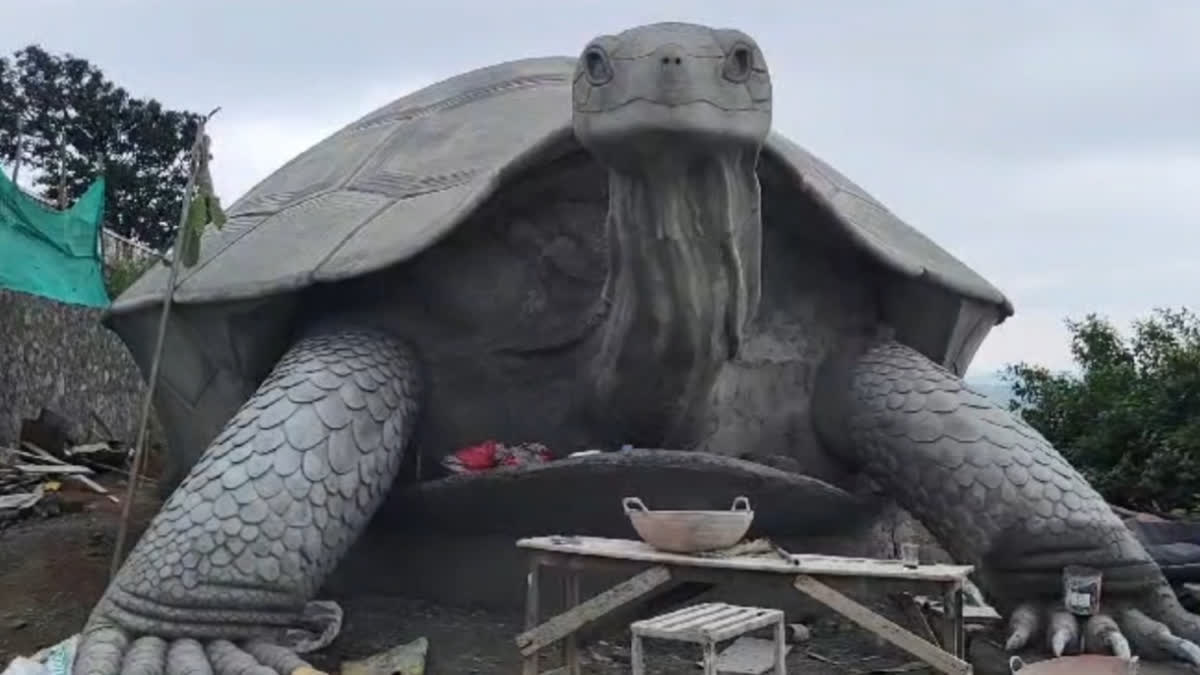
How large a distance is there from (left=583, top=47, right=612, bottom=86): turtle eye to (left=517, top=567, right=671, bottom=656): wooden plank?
41.1 inches

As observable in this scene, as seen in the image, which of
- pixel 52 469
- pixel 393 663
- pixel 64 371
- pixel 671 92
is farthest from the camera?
pixel 64 371

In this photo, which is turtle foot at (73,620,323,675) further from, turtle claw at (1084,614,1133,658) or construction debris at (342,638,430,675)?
turtle claw at (1084,614,1133,658)

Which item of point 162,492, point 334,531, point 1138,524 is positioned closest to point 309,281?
point 334,531

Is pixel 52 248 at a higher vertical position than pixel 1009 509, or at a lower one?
higher

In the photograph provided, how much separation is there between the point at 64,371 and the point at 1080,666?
342 inches

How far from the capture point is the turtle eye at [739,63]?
9.95 ft

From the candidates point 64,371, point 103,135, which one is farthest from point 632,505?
point 103,135

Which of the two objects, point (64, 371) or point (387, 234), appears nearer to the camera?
point (387, 234)

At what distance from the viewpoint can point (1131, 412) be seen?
28.6 feet

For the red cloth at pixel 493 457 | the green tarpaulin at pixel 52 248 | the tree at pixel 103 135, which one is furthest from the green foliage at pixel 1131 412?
the tree at pixel 103 135

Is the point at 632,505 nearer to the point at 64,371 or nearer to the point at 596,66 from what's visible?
the point at 596,66

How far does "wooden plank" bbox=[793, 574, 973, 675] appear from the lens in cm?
277

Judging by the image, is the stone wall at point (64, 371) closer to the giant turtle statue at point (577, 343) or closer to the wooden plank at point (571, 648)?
the giant turtle statue at point (577, 343)

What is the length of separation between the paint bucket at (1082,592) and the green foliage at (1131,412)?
3968mm
